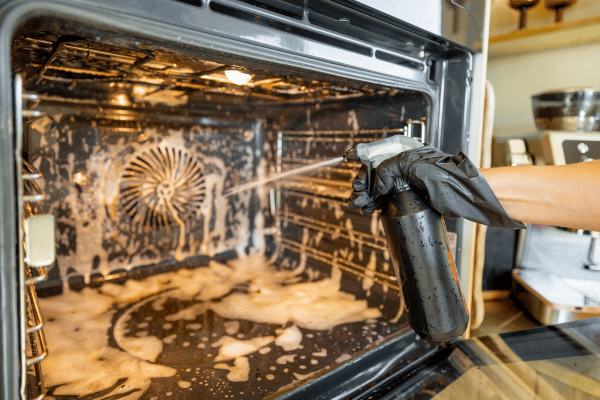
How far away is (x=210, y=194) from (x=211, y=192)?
0.03ft

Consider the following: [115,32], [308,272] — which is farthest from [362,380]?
[115,32]

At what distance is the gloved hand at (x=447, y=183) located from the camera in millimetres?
735

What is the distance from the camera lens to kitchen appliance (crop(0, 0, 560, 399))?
1.89 feet

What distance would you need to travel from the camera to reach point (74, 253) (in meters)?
1.42

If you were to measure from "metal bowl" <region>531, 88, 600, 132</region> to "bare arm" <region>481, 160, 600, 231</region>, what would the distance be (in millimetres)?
993

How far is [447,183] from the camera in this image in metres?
0.74

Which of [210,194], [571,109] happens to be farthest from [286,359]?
[571,109]

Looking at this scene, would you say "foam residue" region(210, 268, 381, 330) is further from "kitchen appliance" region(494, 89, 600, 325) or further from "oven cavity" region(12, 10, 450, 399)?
"kitchen appliance" region(494, 89, 600, 325)

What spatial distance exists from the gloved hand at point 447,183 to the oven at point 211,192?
0.24 metres

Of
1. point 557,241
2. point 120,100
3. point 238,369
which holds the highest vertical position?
point 120,100

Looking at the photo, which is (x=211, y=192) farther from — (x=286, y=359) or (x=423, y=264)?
(x=423, y=264)

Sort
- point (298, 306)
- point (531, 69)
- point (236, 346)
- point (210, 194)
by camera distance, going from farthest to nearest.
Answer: point (531, 69)
point (210, 194)
point (298, 306)
point (236, 346)

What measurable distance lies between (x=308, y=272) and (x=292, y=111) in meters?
0.76

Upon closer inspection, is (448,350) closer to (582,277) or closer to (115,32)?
(582,277)
